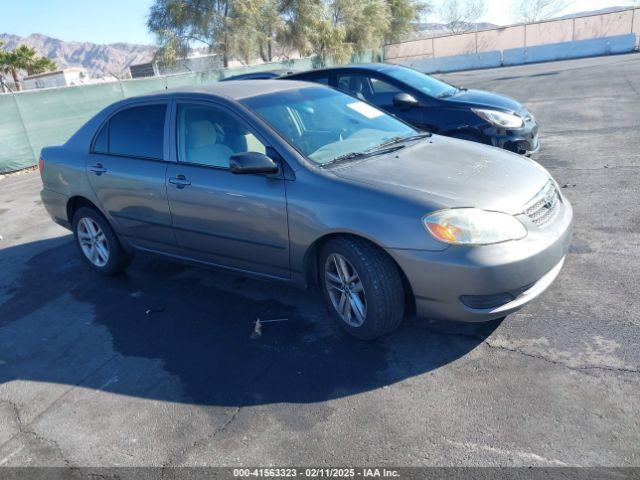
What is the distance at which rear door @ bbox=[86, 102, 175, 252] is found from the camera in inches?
173

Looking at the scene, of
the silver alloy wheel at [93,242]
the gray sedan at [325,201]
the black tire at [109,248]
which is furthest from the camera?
the silver alloy wheel at [93,242]

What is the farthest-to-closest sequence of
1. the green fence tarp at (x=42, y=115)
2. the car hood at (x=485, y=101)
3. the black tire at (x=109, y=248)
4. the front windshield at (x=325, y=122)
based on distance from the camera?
1. the green fence tarp at (x=42, y=115)
2. the car hood at (x=485, y=101)
3. the black tire at (x=109, y=248)
4. the front windshield at (x=325, y=122)

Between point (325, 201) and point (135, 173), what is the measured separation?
6.59 feet

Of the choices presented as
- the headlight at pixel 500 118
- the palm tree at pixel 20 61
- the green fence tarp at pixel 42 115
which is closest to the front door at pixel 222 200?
the headlight at pixel 500 118

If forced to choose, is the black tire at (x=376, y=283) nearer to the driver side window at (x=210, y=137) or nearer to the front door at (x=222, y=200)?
the front door at (x=222, y=200)

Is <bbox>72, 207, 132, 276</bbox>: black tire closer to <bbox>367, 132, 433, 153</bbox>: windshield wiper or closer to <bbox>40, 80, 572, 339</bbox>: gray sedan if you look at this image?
<bbox>40, 80, 572, 339</bbox>: gray sedan

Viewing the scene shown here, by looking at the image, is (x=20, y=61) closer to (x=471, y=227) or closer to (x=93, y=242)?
(x=93, y=242)

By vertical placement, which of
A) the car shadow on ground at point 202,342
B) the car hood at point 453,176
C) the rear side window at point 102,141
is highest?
the rear side window at point 102,141

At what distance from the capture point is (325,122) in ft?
13.9

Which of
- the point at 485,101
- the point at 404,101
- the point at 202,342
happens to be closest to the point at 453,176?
the point at 202,342

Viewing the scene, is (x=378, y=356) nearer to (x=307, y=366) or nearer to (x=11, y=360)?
(x=307, y=366)

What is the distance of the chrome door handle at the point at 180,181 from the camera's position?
413cm

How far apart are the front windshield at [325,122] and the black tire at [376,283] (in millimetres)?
726

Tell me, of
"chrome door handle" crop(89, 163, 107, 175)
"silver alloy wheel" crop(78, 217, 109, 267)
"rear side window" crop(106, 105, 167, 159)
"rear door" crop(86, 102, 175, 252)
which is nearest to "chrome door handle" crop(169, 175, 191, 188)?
"rear door" crop(86, 102, 175, 252)
